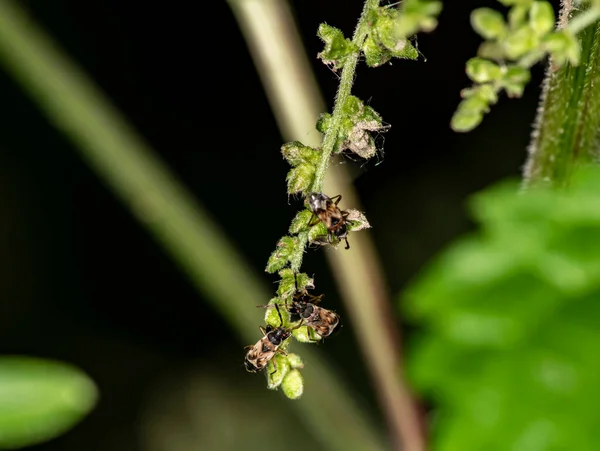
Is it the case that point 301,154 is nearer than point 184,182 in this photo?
Yes

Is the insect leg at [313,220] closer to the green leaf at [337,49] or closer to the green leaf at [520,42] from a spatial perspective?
the green leaf at [337,49]

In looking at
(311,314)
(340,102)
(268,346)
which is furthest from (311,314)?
(340,102)

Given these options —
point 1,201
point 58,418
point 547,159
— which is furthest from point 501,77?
point 1,201

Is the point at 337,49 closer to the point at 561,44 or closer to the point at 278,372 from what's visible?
the point at 561,44

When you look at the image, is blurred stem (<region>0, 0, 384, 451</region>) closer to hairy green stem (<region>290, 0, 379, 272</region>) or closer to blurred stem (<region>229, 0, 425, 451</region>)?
blurred stem (<region>229, 0, 425, 451</region>)

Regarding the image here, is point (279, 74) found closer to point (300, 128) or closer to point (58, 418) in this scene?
point (300, 128)

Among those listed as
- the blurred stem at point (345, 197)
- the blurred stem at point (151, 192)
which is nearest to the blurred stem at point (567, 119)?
the blurred stem at point (345, 197)
